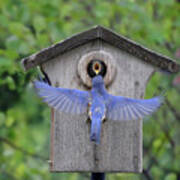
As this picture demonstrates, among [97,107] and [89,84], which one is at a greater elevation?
[89,84]

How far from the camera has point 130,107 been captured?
13.3ft

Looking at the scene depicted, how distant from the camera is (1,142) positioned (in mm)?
6441

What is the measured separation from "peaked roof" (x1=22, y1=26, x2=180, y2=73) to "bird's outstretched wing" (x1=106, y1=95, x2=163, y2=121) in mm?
386

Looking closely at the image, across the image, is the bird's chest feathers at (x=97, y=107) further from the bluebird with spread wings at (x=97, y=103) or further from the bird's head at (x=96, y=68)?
the bird's head at (x=96, y=68)

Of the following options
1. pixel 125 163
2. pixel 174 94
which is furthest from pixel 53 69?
pixel 174 94

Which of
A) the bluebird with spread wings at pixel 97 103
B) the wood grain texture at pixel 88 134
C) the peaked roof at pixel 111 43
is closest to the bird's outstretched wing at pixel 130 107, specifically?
the bluebird with spread wings at pixel 97 103

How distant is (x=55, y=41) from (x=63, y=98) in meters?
1.98

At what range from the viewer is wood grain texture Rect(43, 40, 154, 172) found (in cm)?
434

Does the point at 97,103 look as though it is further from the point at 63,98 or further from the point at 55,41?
the point at 55,41

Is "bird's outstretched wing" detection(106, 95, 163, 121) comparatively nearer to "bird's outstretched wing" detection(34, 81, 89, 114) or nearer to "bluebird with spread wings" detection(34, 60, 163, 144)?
"bluebird with spread wings" detection(34, 60, 163, 144)

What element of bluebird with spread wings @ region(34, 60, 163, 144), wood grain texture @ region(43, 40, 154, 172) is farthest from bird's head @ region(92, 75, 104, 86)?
wood grain texture @ region(43, 40, 154, 172)

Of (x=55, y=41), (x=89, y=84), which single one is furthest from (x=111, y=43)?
(x=55, y=41)

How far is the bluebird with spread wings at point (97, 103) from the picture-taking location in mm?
4020

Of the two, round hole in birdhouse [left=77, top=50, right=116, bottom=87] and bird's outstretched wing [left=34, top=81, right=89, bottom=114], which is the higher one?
round hole in birdhouse [left=77, top=50, right=116, bottom=87]
